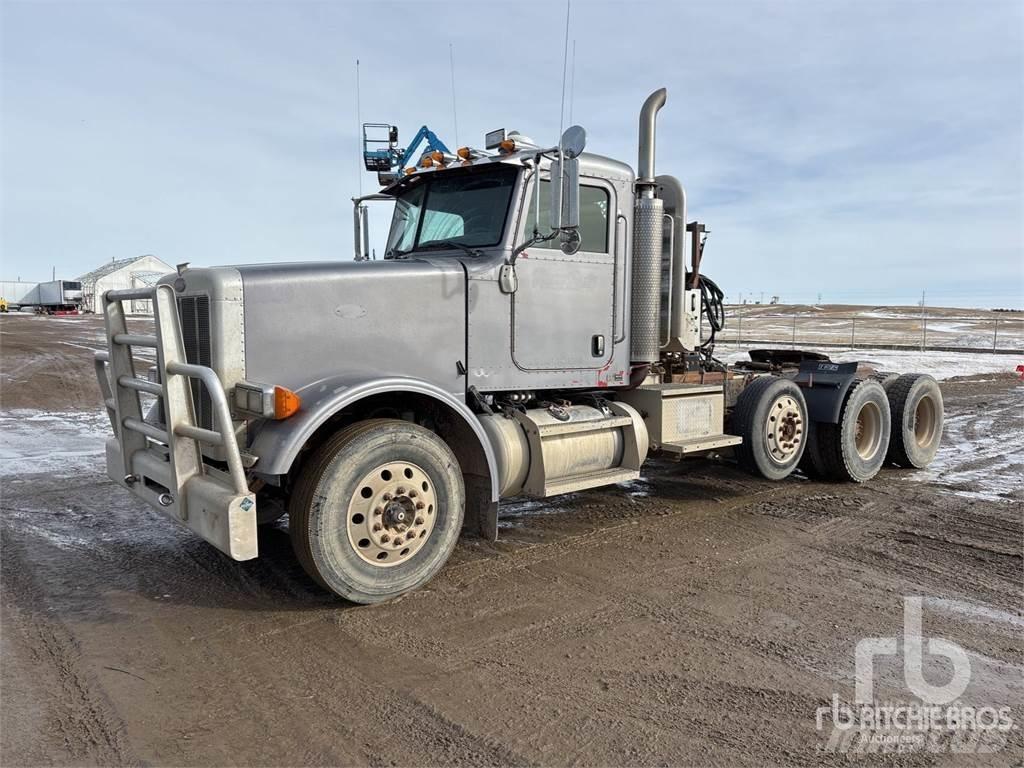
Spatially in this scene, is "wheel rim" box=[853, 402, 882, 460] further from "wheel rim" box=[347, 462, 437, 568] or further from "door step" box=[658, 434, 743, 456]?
"wheel rim" box=[347, 462, 437, 568]

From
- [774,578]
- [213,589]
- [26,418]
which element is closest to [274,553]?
[213,589]

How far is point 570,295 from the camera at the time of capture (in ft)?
18.3

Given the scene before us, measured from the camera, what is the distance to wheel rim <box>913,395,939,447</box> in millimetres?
8836

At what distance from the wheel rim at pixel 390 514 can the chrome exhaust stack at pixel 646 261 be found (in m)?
2.48

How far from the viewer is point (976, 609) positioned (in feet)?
14.3

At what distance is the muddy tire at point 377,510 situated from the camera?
13.4ft

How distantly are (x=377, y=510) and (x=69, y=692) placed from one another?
1687 millimetres

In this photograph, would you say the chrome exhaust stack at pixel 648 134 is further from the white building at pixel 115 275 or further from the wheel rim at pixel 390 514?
the white building at pixel 115 275

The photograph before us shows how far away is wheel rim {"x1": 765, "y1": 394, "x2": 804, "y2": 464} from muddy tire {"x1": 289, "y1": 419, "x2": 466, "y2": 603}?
12.0 feet

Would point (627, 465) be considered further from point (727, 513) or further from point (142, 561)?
point (142, 561)

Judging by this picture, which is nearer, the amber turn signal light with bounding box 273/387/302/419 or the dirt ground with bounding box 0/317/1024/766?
the dirt ground with bounding box 0/317/1024/766

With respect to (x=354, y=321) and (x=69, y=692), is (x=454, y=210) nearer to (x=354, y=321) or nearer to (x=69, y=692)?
(x=354, y=321)

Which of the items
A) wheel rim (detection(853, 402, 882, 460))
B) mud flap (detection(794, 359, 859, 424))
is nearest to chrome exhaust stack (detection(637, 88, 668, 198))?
mud flap (detection(794, 359, 859, 424))

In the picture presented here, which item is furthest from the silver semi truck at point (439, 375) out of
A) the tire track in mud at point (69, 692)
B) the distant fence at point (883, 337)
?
the distant fence at point (883, 337)
